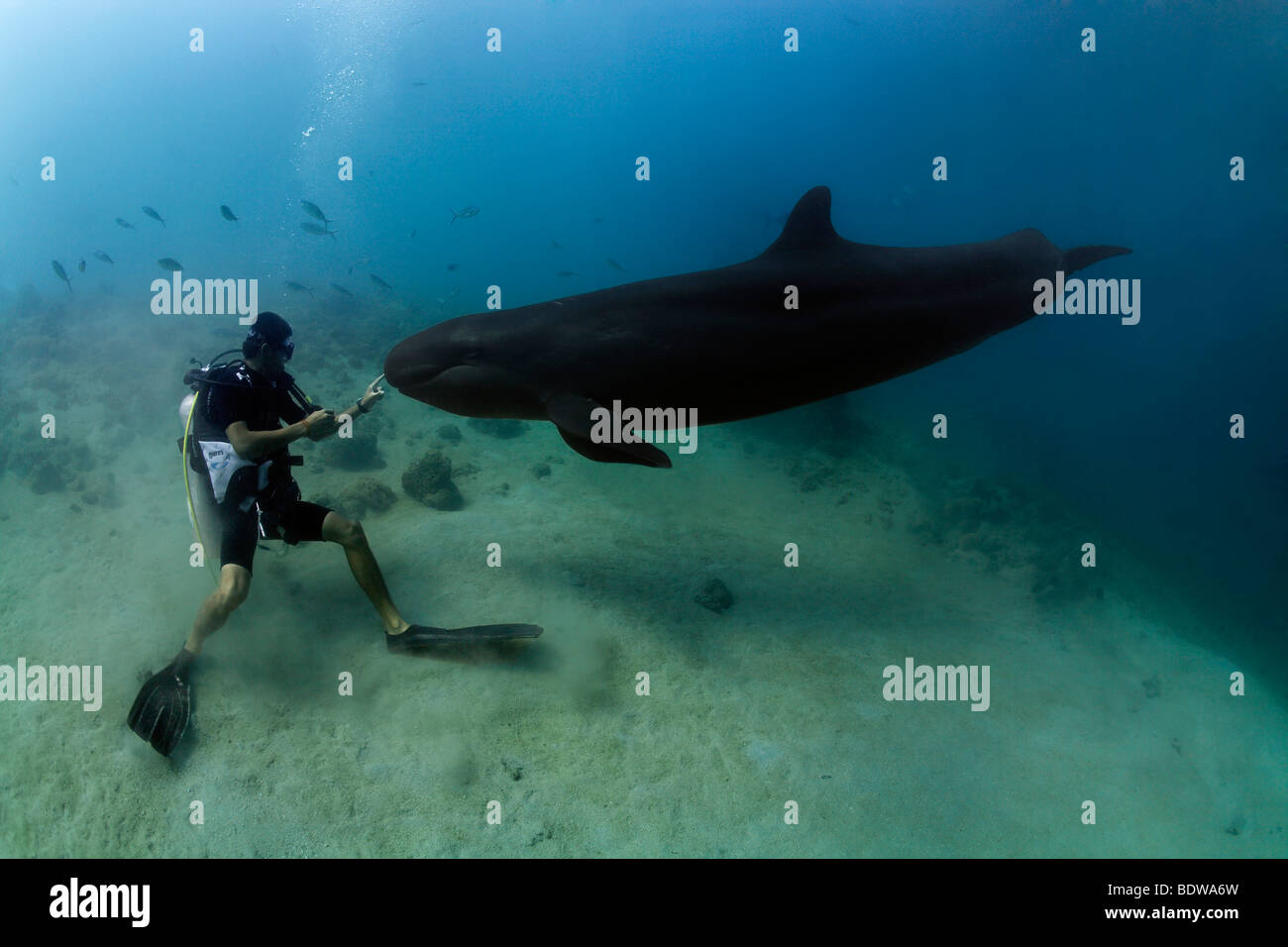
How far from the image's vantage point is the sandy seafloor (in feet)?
10.8

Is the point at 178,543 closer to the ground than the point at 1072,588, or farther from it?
farther from it

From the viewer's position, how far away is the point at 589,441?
13.2 feet

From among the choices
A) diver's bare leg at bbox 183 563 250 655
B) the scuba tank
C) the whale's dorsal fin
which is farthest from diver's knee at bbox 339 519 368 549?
the whale's dorsal fin

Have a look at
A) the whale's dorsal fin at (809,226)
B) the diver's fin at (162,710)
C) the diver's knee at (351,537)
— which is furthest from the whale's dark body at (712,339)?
the diver's fin at (162,710)

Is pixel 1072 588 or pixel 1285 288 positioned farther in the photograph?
pixel 1285 288

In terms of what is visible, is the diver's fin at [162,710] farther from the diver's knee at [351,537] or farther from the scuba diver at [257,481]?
the diver's knee at [351,537]

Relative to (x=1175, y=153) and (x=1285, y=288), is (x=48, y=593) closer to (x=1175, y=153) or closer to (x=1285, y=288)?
(x=1285, y=288)

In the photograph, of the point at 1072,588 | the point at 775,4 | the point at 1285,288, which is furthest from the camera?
the point at 775,4

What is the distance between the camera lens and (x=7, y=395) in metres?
12.0

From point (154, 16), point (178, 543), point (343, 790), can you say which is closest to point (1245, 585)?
point (343, 790)

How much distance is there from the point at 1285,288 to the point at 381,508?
40727mm

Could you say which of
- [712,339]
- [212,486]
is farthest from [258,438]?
[712,339]

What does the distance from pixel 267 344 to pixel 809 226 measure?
4.49 m
